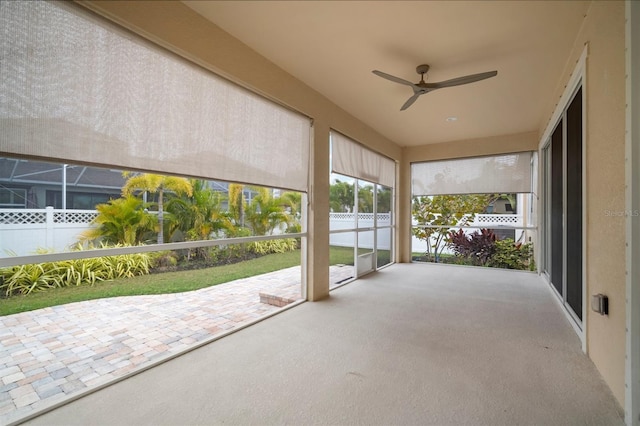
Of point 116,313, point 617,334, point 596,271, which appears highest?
point 596,271

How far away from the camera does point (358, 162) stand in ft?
15.3

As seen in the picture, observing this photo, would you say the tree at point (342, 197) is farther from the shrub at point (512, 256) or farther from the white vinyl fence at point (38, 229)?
the shrub at point (512, 256)

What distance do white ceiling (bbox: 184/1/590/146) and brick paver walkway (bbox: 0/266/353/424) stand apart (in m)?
2.64

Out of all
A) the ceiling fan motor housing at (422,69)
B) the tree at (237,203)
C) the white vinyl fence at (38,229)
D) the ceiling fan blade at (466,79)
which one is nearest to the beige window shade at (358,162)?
the ceiling fan motor housing at (422,69)

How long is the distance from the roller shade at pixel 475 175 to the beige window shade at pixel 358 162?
0.77m

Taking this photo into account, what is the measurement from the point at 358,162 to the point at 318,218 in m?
1.53

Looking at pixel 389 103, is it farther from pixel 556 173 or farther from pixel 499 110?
pixel 556 173

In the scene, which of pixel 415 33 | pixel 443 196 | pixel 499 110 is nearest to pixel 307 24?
pixel 415 33

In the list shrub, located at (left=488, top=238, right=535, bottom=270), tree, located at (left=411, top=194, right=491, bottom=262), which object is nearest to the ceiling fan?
tree, located at (left=411, top=194, right=491, bottom=262)

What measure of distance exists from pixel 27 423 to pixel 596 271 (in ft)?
11.4

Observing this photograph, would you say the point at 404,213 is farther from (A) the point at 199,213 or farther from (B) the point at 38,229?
(B) the point at 38,229

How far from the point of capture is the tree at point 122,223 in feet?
9.32

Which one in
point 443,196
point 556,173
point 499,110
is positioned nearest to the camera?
point 556,173

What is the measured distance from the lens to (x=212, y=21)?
2.31 metres
